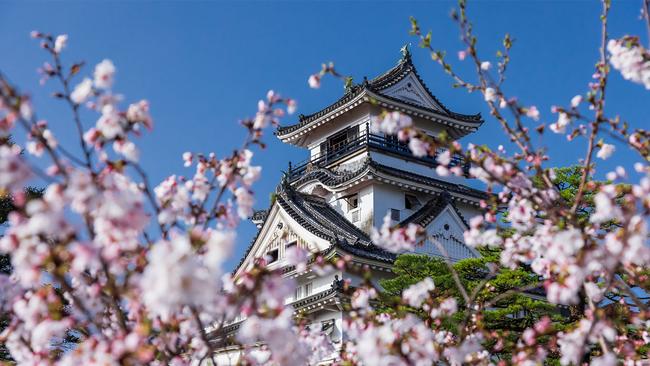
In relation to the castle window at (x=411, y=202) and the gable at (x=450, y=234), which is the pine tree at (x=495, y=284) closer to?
the gable at (x=450, y=234)

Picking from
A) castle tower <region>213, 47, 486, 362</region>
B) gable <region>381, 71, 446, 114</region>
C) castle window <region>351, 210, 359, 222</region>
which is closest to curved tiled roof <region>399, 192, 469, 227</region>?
castle tower <region>213, 47, 486, 362</region>

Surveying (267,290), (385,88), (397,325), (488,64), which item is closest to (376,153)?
(385,88)

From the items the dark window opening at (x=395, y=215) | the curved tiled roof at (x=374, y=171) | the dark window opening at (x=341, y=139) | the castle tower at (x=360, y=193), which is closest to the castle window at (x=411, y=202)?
the castle tower at (x=360, y=193)

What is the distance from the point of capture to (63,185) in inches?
121

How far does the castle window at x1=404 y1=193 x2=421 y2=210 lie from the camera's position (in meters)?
22.0

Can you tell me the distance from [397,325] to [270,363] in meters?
1.40

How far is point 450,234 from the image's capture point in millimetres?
20828

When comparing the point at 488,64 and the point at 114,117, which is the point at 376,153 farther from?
the point at 114,117

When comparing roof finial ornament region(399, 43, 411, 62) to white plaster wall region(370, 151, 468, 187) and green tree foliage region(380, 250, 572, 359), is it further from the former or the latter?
green tree foliage region(380, 250, 572, 359)

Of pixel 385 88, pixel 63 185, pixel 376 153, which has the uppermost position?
pixel 385 88

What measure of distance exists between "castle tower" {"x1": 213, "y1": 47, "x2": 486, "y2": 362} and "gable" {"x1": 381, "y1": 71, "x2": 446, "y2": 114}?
4cm

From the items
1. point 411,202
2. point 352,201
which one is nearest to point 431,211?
point 411,202

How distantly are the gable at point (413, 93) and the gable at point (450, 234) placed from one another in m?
4.59

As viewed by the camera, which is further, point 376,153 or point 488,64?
point 376,153
